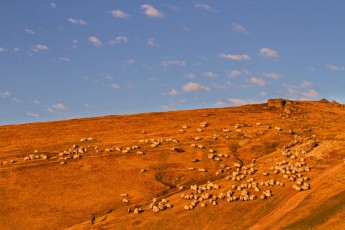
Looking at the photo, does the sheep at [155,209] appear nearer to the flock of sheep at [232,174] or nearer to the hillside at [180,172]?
the flock of sheep at [232,174]

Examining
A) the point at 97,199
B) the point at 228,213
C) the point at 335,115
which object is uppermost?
the point at 335,115

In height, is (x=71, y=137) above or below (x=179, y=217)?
above

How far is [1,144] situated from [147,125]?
48.2 feet

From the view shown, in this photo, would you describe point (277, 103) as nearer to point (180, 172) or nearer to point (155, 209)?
point (180, 172)

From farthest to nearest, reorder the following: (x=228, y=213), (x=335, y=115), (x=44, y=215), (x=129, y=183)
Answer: (x=335, y=115), (x=129, y=183), (x=44, y=215), (x=228, y=213)

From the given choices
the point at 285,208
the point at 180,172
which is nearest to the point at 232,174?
the point at 180,172

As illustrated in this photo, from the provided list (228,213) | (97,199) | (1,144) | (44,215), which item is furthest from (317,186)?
(1,144)

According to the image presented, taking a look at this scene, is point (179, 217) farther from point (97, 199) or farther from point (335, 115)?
point (335, 115)

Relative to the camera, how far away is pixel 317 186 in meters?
34.1

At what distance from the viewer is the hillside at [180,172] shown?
3291cm

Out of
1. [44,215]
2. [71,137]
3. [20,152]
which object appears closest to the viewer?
[44,215]

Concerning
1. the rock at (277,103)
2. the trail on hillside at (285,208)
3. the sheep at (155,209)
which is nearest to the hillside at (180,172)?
the trail on hillside at (285,208)

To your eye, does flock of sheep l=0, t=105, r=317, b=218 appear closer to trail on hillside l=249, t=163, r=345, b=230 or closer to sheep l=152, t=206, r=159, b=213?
sheep l=152, t=206, r=159, b=213

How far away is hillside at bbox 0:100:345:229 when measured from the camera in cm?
3291
